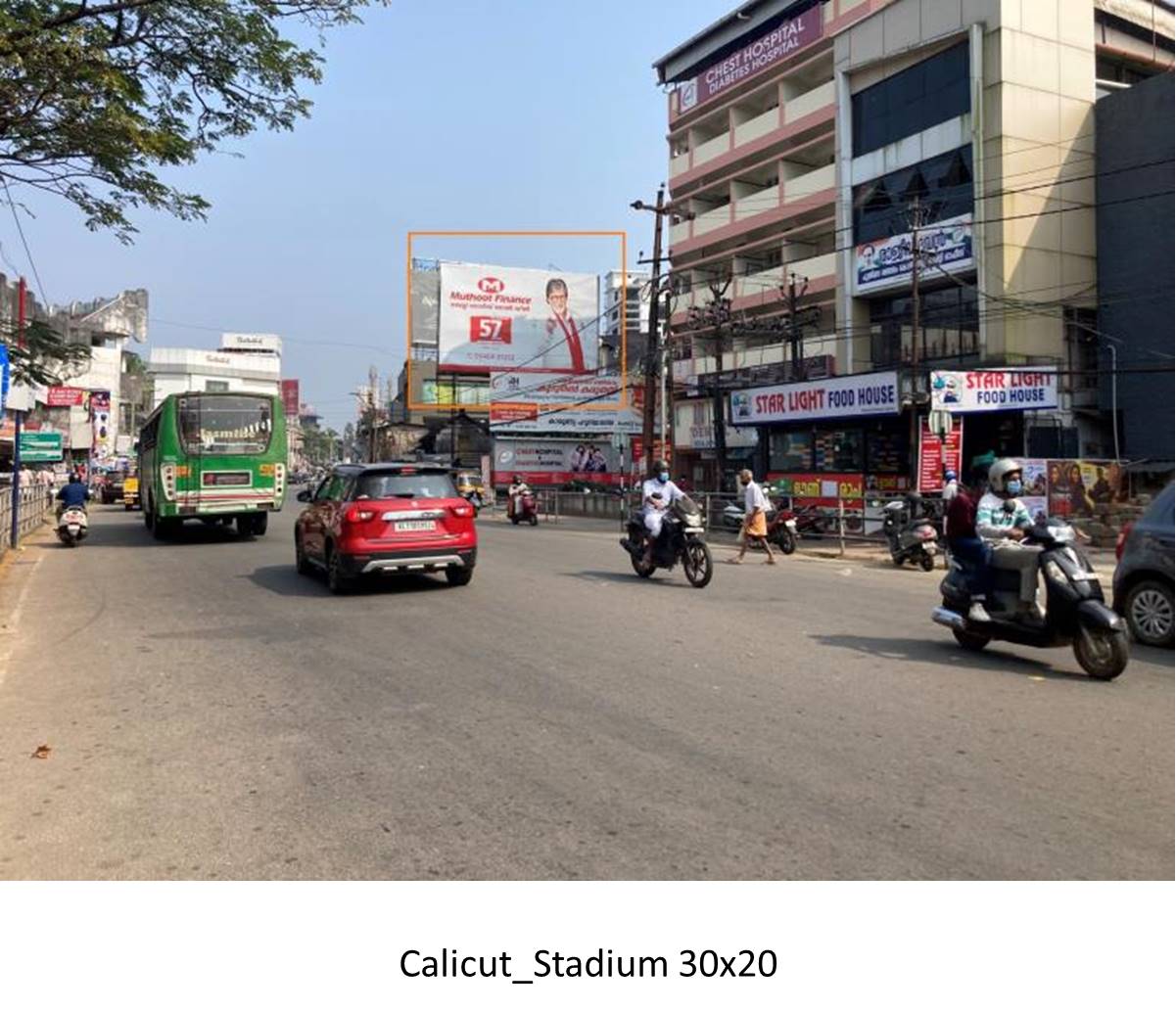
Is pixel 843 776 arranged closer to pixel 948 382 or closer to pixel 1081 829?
pixel 1081 829

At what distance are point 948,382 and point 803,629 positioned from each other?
12.7m

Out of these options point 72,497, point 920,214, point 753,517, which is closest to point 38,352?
point 72,497

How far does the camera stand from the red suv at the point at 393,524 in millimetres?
10852

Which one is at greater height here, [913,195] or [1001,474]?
[913,195]

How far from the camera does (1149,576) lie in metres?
8.16

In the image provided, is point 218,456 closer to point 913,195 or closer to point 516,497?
point 516,497

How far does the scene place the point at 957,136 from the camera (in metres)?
29.4

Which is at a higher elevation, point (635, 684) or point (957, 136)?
point (957, 136)

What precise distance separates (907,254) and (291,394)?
3813 inches

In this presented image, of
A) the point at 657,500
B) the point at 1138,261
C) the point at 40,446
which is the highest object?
the point at 1138,261

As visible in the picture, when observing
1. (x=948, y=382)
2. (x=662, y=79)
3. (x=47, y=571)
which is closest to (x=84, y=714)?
(x=47, y=571)

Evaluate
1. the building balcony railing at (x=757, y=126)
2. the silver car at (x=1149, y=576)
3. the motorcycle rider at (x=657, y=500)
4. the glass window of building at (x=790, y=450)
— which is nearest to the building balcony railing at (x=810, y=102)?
the building balcony railing at (x=757, y=126)

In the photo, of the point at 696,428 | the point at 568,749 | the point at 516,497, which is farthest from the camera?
the point at 696,428

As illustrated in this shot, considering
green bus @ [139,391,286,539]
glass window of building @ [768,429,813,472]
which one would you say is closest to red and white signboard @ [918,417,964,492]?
glass window of building @ [768,429,813,472]
